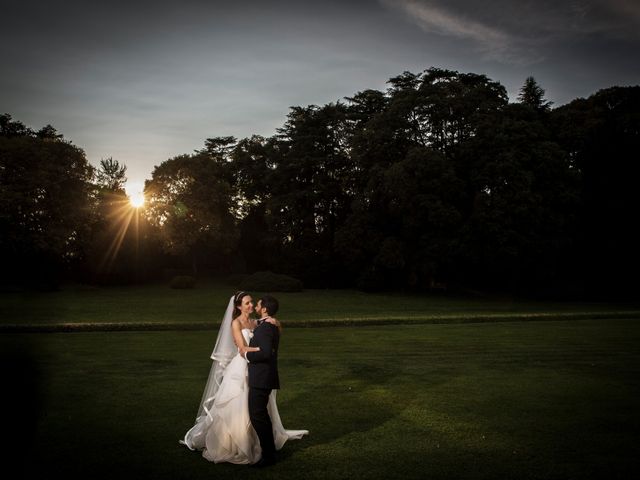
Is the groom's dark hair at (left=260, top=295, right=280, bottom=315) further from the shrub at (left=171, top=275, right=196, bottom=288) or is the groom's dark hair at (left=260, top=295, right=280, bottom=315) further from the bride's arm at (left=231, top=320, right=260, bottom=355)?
the shrub at (left=171, top=275, right=196, bottom=288)

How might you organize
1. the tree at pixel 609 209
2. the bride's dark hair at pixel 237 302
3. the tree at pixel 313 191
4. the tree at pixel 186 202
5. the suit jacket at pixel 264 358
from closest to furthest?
the suit jacket at pixel 264 358 → the bride's dark hair at pixel 237 302 → the tree at pixel 609 209 → the tree at pixel 313 191 → the tree at pixel 186 202

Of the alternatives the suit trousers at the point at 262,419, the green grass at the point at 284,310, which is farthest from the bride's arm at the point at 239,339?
the green grass at the point at 284,310

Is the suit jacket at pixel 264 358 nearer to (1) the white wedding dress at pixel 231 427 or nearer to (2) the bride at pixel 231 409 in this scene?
(2) the bride at pixel 231 409

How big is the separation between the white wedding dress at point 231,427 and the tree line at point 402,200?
33387 millimetres

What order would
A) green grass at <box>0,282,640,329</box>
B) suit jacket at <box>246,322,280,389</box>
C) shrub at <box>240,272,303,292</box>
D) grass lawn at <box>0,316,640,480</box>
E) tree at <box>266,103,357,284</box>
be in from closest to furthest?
1. grass lawn at <box>0,316,640,480</box>
2. suit jacket at <box>246,322,280,389</box>
3. green grass at <box>0,282,640,329</box>
4. shrub at <box>240,272,303,292</box>
5. tree at <box>266,103,357,284</box>

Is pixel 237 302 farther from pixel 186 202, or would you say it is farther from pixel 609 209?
pixel 186 202

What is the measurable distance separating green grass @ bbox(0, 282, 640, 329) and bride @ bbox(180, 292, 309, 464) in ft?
49.8

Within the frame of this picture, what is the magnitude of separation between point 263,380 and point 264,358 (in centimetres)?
31

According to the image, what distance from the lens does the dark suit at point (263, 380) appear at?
7027 mm

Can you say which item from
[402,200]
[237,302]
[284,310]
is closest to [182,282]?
[284,310]

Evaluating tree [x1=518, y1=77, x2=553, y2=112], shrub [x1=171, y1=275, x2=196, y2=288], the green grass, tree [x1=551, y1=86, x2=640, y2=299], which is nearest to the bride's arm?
the green grass

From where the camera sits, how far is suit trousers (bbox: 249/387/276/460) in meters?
7.01

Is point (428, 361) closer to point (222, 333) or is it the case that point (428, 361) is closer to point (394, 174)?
point (222, 333)

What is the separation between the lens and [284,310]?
1240 inches
